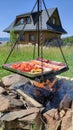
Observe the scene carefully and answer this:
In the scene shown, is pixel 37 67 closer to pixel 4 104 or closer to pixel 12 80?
pixel 4 104

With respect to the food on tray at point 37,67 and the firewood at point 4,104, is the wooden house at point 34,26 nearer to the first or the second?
the food on tray at point 37,67

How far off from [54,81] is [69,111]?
1339 mm

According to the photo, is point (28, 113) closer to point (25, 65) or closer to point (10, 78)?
point (25, 65)

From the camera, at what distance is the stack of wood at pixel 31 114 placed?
3936 mm

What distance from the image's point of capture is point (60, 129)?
3.85 m

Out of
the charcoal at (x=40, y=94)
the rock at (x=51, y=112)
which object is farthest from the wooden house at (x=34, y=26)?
Answer: the rock at (x=51, y=112)

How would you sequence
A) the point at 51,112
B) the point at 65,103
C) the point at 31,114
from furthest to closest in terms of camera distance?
the point at 65,103
the point at 51,112
the point at 31,114

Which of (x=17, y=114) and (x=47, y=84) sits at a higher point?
(x=47, y=84)

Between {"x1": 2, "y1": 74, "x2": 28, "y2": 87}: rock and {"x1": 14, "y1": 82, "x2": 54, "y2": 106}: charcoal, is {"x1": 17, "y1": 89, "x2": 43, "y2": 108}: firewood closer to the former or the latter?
{"x1": 14, "y1": 82, "x2": 54, "y2": 106}: charcoal

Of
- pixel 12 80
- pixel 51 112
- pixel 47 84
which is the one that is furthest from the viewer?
pixel 12 80

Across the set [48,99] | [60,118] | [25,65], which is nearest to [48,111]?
[60,118]

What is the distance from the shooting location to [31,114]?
4.05 meters

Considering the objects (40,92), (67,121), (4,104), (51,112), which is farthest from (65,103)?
(4,104)

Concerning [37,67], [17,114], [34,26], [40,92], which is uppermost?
[37,67]
